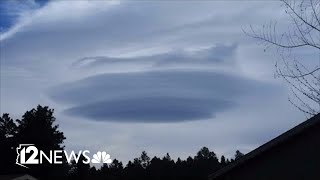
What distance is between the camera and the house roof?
51.6ft

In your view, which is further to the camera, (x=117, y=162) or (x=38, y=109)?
(x=117, y=162)

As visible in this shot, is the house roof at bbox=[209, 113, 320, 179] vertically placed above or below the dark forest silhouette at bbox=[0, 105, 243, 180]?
below

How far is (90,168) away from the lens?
218ft

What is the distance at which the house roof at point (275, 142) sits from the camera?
1574 centimetres

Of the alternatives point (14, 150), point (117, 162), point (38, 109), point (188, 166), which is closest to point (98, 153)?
point (188, 166)

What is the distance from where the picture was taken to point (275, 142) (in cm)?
1633

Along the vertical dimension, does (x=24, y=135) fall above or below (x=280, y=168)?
above

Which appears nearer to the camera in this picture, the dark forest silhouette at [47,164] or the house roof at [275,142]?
the house roof at [275,142]

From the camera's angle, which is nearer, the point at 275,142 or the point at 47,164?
the point at 275,142

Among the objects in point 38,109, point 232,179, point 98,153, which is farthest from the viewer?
point 38,109

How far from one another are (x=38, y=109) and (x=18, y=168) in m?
14.0

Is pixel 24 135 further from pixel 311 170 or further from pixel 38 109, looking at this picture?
pixel 311 170

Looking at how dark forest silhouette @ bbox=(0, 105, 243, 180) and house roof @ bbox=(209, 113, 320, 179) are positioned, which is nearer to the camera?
house roof @ bbox=(209, 113, 320, 179)

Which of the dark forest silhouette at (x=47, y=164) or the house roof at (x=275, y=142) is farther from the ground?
the dark forest silhouette at (x=47, y=164)
